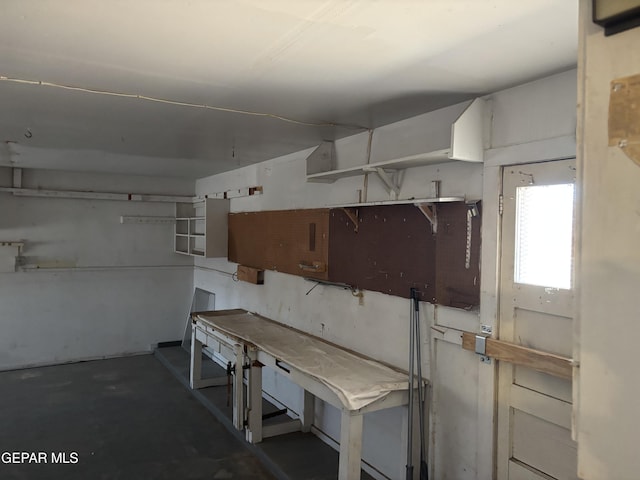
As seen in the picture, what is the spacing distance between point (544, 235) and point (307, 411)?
94.4 inches

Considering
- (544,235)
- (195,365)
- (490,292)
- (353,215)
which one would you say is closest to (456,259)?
(490,292)

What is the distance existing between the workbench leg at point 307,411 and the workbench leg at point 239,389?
482mm

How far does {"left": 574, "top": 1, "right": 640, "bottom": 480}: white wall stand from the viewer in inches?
33.2

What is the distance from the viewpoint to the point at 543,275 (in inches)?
82.3

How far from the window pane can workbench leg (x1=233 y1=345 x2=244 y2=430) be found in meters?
2.20

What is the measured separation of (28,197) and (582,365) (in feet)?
20.2

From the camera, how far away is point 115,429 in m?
3.93

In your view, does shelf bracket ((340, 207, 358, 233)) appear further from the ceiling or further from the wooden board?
the wooden board

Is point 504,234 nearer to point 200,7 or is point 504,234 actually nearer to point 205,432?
point 200,7

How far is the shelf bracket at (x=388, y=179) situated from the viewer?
Result: 2.75 m

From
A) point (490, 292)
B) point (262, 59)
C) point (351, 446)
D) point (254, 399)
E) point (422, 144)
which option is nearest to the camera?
point (262, 59)

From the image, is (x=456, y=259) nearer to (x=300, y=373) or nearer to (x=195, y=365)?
(x=300, y=373)

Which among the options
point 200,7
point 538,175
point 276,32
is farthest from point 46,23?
point 538,175

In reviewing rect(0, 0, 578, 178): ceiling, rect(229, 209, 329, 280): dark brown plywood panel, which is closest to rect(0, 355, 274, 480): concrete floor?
rect(229, 209, 329, 280): dark brown plywood panel
